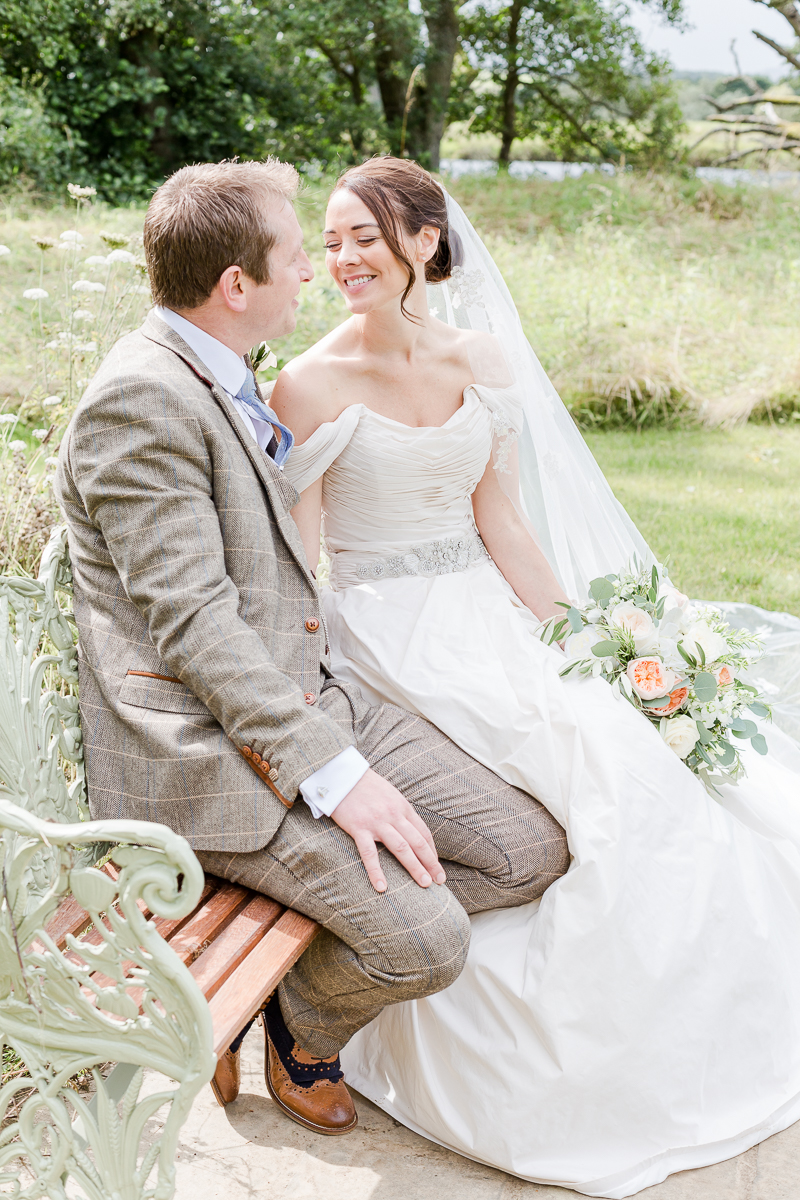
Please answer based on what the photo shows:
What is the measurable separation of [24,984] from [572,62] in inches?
727

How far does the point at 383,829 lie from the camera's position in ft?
6.39

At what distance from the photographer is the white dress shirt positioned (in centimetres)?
194

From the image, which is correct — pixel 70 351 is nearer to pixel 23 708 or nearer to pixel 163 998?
pixel 23 708

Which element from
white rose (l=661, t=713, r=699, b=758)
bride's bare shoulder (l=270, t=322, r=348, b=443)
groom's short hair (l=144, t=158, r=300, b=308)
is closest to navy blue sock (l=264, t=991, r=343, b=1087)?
white rose (l=661, t=713, r=699, b=758)

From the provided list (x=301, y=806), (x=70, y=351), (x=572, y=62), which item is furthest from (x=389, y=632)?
(x=572, y=62)

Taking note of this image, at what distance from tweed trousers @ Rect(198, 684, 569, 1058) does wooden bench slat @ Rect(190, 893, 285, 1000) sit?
0.13ft

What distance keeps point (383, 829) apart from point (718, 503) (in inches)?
187

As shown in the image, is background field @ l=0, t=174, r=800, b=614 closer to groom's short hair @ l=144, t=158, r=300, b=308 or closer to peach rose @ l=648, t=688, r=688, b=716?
groom's short hair @ l=144, t=158, r=300, b=308

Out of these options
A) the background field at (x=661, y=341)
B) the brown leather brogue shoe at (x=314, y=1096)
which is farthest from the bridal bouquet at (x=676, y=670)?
the background field at (x=661, y=341)

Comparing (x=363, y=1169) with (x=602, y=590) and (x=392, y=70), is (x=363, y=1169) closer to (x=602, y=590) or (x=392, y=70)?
(x=602, y=590)

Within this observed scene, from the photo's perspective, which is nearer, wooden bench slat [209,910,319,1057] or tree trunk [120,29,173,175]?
wooden bench slat [209,910,319,1057]

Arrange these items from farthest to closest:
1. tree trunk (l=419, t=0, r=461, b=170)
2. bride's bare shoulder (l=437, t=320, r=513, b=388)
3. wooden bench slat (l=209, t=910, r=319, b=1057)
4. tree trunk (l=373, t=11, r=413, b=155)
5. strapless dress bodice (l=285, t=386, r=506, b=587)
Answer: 1. tree trunk (l=419, t=0, r=461, b=170)
2. tree trunk (l=373, t=11, r=413, b=155)
3. bride's bare shoulder (l=437, t=320, r=513, b=388)
4. strapless dress bodice (l=285, t=386, r=506, b=587)
5. wooden bench slat (l=209, t=910, r=319, b=1057)

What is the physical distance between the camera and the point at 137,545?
6.32 ft

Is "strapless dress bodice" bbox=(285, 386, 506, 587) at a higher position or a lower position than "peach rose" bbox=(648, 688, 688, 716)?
higher
